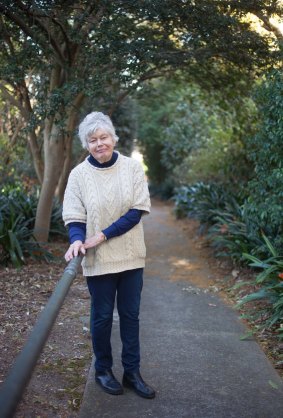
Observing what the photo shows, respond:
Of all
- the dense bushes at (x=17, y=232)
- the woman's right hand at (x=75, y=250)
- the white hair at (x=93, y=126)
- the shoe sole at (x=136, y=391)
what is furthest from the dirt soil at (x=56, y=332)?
the white hair at (x=93, y=126)

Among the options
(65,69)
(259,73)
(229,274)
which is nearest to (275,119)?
(259,73)

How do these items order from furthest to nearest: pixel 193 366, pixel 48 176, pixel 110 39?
pixel 48 176
pixel 110 39
pixel 193 366

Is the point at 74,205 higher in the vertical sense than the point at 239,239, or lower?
higher

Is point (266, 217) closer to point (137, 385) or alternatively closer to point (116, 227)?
point (137, 385)

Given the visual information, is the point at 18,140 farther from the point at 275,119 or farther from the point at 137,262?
the point at 137,262

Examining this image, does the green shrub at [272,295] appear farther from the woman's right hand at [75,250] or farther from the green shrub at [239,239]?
the woman's right hand at [75,250]

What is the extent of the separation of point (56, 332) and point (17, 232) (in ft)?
9.65

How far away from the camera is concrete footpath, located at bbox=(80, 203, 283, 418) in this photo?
341cm

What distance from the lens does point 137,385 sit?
11.8 feet

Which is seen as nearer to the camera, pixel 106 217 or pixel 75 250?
pixel 75 250

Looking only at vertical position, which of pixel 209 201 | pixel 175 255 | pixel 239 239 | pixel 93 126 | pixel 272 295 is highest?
pixel 93 126

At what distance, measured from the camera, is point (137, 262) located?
346 cm

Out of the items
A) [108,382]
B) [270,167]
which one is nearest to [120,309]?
[108,382]

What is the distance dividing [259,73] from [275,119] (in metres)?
1.94
